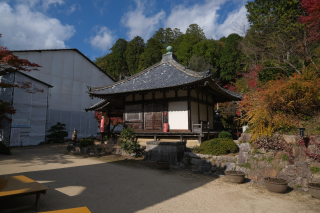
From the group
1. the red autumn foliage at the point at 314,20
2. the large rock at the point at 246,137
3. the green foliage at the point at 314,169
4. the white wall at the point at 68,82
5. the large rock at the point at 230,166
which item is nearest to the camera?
the green foliage at the point at 314,169

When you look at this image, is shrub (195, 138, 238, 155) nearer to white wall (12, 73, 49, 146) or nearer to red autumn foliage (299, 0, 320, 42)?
red autumn foliage (299, 0, 320, 42)

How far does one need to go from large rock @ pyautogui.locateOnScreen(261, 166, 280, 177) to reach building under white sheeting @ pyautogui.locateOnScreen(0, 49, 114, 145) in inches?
890

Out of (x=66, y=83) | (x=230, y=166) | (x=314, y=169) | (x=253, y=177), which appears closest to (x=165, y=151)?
(x=230, y=166)

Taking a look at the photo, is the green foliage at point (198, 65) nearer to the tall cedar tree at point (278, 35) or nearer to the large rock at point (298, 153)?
the tall cedar tree at point (278, 35)

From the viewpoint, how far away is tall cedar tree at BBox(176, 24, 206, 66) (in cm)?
3657

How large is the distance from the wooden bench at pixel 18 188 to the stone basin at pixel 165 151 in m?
7.36

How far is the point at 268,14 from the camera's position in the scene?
66.6ft

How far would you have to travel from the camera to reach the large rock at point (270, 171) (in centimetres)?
801

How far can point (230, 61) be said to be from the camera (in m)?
33.4

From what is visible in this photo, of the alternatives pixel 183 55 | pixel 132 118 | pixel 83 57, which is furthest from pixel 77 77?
pixel 183 55

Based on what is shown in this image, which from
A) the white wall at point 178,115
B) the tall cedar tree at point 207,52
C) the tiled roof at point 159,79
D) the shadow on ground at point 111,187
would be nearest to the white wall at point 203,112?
the white wall at point 178,115

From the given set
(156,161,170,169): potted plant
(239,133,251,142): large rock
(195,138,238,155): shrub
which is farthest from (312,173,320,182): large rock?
(156,161,170,169): potted plant

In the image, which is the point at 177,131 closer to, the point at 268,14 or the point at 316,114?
the point at 316,114

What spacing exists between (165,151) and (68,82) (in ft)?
70.3
